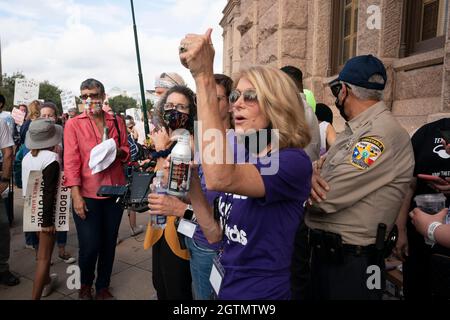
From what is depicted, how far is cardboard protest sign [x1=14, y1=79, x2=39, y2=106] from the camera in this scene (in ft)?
30.7

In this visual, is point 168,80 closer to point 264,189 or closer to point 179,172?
point 179,172

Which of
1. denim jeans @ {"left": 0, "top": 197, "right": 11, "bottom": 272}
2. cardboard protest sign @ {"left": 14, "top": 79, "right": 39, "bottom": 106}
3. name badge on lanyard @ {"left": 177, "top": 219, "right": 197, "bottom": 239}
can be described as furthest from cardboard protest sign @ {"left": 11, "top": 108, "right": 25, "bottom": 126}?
name badge on lanyard @ {"left": 177, "top": 219, "right": 197, "bottom": 239}

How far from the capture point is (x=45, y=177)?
3.01 m

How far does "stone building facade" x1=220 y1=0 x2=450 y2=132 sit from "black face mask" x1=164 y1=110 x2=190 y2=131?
1.65 ft

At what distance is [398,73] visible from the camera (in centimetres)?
400

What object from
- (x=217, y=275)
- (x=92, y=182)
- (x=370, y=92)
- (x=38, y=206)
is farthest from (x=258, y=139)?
(x=38, y=206)

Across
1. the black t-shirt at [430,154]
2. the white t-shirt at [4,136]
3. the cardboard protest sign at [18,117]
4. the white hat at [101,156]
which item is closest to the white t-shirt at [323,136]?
the black t-shirt at [430,154]

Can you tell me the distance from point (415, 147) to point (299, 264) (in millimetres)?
1319

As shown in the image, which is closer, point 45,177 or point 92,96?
point 45,177

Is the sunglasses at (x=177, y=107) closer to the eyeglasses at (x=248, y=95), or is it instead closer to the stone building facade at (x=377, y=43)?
the stone building facade at (x=377, y=43)

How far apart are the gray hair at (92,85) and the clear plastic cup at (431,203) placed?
2.82 m

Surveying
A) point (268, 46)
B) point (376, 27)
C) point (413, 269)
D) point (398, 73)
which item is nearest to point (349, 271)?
point (413, 269)

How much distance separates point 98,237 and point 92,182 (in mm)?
520
